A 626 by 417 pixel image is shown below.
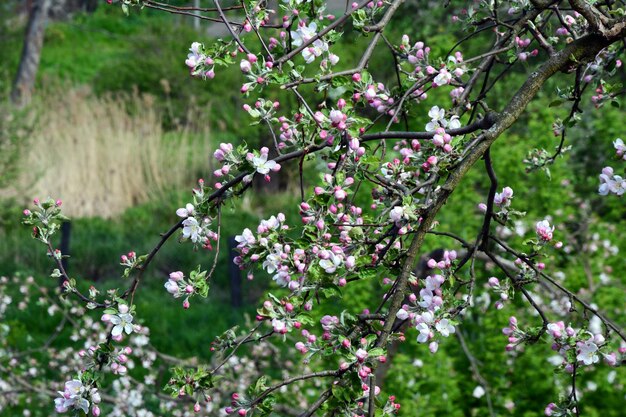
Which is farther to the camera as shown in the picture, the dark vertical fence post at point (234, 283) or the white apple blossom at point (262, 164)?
the dark vertical fence post at point (234, 283)

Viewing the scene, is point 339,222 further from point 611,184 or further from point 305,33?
point 611,184

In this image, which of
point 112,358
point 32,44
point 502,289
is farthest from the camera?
point 32,44

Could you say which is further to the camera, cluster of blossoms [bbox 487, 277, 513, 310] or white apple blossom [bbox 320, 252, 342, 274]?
cluster of blossoms [bbox 487, 277, 513, 310]

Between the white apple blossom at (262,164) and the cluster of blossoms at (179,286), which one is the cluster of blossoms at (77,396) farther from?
the white apple blossom at (262,164)

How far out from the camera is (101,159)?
12234 millimetres

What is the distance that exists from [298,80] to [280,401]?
3.64m

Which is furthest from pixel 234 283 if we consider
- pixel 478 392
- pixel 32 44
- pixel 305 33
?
pixel 32 44

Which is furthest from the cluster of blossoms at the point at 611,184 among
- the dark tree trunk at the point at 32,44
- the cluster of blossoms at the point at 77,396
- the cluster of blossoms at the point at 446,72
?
the dark tree trunk at the point at 32,44

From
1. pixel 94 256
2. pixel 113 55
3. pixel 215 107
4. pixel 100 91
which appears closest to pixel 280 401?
pixel 94 256

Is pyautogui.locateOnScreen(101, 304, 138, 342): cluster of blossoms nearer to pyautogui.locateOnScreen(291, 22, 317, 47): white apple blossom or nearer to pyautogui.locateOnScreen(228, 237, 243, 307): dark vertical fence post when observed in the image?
pyautogui.locateOnScreen(291, 22, 317, 47): white apple blossom

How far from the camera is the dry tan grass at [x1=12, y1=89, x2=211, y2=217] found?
11.7 meters

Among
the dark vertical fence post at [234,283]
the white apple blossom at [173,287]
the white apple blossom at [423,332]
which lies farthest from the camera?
the dark vertical fence post at [234,283]

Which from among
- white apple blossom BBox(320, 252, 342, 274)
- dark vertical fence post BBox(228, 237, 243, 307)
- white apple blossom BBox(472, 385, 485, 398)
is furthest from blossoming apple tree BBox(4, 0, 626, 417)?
dark vertical fence post BBox(228, 237, 243, 307)

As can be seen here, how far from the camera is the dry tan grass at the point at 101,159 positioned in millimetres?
11688
